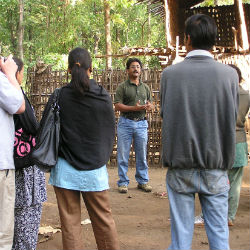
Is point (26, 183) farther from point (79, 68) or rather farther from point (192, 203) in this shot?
point (192, 203)

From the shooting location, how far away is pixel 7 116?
3012 millimetres

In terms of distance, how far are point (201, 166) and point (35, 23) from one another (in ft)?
64.1

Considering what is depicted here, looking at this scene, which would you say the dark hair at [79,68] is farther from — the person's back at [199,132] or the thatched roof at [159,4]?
the thatched roof at [159,4]

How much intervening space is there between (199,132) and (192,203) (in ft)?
1.55

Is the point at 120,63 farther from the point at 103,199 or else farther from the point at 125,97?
the point at 103,199

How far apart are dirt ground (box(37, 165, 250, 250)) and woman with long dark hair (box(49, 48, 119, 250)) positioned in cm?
111

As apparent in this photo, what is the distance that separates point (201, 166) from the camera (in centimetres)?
237

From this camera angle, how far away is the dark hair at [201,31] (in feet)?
7.89

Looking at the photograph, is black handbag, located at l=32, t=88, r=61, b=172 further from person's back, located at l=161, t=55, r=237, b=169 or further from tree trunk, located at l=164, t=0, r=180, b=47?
tree trunk, located at l=164, t=0, r=180, b=47

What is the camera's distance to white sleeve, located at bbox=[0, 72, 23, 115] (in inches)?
113

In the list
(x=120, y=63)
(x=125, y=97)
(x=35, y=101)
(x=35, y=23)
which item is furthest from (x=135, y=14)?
(x=125, y=97)

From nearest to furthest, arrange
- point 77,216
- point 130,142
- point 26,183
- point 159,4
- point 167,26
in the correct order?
point 77,216 < point 26,183 < point 130,142 < point 167,26 < point 159,4

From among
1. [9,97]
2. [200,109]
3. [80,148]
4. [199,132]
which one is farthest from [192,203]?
[9,97]

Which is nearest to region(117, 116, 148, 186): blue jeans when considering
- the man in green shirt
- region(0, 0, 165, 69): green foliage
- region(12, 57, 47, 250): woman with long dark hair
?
the man in green shirt
